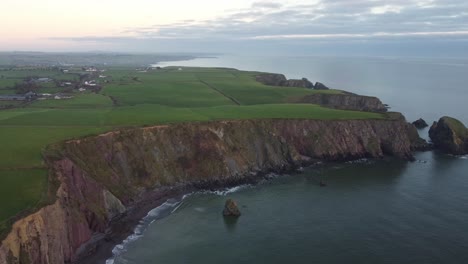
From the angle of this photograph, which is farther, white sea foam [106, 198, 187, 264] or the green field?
white sea foam [106, 198, 187, 264]

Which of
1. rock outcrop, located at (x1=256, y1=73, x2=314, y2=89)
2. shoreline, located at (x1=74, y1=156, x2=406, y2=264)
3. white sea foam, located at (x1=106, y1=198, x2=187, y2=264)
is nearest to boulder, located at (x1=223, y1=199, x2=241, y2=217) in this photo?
white sea foam, located at (x1=106, y1=198, x2=187, y2=264)

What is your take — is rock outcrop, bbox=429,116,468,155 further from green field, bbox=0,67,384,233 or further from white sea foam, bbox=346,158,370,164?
white sea foam, bbox=346,158,370,164

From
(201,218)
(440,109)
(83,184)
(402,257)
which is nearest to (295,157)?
(201,218)

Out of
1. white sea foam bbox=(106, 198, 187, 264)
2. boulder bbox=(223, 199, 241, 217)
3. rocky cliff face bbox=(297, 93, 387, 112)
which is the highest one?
rocky cliff face bbox=(297, 93, 387, 112)

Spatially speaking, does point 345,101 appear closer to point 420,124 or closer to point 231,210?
point 420,124

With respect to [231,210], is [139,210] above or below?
below

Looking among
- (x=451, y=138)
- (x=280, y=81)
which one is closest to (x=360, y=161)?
(x=451, y=138)
